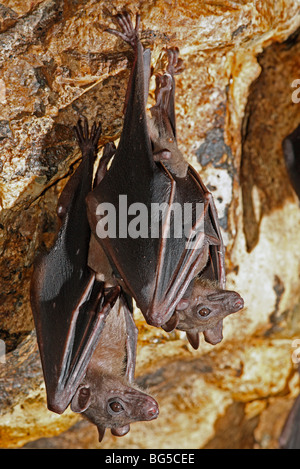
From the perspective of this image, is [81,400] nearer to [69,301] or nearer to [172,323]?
[69,301]

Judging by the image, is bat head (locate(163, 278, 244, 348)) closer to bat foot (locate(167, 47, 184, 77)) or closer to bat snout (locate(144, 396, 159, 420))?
bat snout (locate(144, 396, 159, 420))

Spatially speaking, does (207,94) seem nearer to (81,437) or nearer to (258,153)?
(258,153)

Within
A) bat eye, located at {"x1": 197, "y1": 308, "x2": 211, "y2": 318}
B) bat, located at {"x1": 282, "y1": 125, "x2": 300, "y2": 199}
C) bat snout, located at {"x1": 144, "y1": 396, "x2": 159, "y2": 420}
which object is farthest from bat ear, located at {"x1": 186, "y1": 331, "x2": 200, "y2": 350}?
bat, located at {"x1": 282, "y1": 125, "x2": 300, "y2": 199}

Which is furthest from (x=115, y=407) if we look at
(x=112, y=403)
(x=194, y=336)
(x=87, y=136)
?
(x=87, y=136)

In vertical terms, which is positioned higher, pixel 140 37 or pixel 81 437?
pixel 140 37

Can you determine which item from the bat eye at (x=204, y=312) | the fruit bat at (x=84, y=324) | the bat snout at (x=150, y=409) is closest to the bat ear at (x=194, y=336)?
the bat eye at (x=204, y=312)

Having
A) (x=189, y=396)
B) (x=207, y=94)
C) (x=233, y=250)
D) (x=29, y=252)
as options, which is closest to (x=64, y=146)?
(x=29, y=252)

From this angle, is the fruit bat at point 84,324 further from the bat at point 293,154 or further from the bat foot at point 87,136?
the bat at point 293,154
